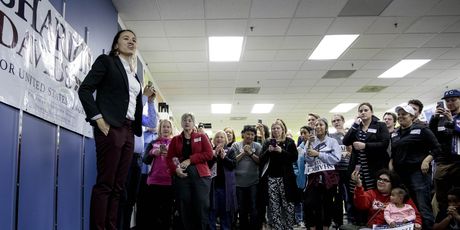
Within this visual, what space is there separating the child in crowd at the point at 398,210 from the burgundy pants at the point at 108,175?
2.23m

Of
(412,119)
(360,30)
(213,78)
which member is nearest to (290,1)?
(360,30)

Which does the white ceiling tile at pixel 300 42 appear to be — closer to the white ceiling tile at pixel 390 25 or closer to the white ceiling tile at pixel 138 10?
the white ceiling tile at pixel 390 25

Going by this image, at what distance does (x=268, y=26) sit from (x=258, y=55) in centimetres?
131

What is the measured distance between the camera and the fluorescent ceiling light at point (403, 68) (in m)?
7.53

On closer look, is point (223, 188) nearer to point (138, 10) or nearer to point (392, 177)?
point (392, 177)

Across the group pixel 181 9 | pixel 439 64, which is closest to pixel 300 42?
pixel 181 9

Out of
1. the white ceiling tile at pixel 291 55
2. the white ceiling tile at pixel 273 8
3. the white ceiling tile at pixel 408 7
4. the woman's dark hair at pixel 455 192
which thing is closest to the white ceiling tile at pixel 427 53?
the white ceiling tile at pixel 408 7

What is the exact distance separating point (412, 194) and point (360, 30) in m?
3.24

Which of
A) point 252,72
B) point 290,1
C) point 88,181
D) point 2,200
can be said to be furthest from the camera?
point 252,72

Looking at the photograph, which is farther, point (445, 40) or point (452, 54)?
point (452, 54)

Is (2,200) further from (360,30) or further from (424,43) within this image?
(424,43)

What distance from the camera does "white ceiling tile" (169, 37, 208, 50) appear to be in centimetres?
613

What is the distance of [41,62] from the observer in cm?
261

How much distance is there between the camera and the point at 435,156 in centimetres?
353
